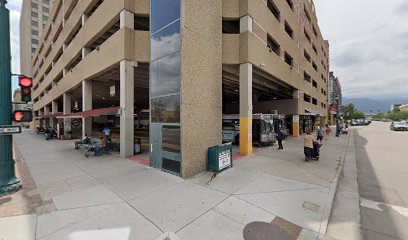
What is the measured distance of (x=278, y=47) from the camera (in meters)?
16.2

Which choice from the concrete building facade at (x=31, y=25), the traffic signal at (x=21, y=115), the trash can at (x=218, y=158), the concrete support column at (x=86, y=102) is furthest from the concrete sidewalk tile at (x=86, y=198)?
the concrete building facade at (x=31, y=25)

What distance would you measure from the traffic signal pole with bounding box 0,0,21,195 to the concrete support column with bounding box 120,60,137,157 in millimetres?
5259

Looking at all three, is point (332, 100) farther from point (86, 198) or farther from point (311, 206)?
point (86, 198)

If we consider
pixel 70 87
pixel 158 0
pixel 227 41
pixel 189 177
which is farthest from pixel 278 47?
pixel 70 87

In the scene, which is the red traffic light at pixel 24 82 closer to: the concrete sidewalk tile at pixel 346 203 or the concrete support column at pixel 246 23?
the concrete sidewalk tile at pixel 346 203

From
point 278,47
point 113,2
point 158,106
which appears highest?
point 113,2

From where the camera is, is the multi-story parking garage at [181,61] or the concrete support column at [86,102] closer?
the multi-story parking garage at [181,61]

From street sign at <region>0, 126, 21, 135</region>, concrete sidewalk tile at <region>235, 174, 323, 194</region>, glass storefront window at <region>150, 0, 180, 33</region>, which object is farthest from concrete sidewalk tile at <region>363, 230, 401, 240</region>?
street sign at <region>0, 126, 21, 135</region>

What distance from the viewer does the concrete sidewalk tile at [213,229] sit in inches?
141

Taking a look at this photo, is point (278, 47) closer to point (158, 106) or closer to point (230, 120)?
point (230, 120)

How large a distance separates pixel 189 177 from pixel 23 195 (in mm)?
5264

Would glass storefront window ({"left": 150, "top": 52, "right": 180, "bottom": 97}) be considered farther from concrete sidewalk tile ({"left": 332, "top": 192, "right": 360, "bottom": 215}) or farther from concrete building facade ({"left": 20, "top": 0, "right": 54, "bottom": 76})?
concrete building facade ({"left": 20, "top": 0, "right": 54, "bottom": 76})

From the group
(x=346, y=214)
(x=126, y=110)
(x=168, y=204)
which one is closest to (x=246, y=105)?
(x=126, y=110)

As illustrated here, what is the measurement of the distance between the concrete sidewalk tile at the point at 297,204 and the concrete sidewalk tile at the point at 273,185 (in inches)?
10.2
